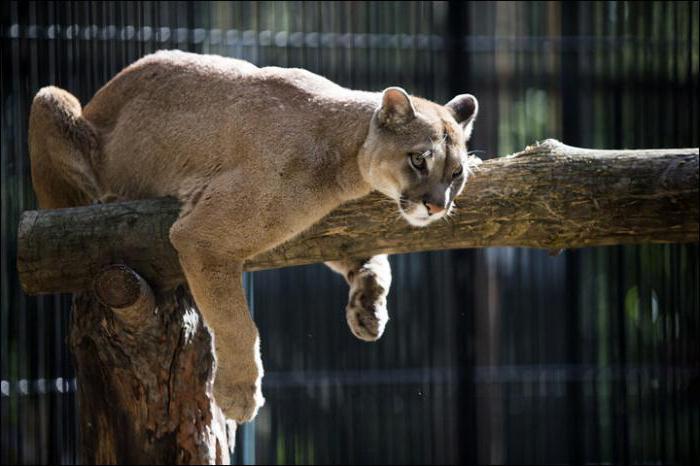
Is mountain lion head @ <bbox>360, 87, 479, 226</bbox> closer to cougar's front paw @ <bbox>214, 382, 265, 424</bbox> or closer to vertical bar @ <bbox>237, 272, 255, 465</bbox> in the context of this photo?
cougar's front paw @ <bbox>214, 382, 265, 424</bbox>

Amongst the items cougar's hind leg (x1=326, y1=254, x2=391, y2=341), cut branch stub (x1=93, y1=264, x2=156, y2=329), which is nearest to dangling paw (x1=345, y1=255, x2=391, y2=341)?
cougar's hind leg (x1=326, y1=254, x2=391, y2=341)

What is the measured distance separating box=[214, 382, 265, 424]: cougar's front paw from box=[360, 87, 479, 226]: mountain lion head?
1206 millimetres

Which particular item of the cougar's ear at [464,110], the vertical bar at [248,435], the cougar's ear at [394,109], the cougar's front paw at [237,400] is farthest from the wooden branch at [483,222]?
the vertical bar at [248,435]

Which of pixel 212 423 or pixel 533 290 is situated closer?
pixel 212 423

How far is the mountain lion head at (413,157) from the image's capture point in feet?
15.2

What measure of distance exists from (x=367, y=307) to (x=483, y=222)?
965 mm

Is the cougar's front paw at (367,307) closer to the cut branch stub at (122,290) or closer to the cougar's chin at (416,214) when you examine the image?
the cougar's chin at (416,214)

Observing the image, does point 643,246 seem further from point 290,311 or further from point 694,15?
point 290,311

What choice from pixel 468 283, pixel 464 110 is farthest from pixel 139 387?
pixel 468 283

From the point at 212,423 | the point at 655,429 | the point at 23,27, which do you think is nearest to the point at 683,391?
the point at 655,429

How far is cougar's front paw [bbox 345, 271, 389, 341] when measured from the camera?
17.9 ft

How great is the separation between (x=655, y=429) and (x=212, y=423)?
163 inches

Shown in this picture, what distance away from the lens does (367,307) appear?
5.49 metres

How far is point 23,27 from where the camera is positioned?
24.5 ft
